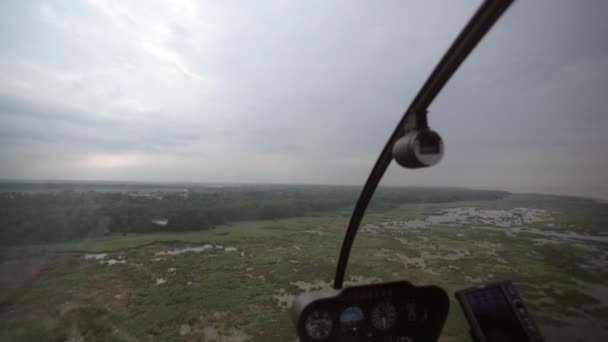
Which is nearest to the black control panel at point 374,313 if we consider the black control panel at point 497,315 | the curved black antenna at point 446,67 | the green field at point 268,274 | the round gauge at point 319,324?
the round gauge at point 319,324

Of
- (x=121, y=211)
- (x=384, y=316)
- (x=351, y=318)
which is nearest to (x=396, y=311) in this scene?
(x=384, y=316)

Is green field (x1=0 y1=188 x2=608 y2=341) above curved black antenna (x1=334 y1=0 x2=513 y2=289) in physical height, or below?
below

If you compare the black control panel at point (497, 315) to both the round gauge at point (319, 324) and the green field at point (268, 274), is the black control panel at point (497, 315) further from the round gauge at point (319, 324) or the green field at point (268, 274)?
the green field at point (268, 274)

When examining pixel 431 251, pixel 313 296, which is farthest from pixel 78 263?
pixel 431 251

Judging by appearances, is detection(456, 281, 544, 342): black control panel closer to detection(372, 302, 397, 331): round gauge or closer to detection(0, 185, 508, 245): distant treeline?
detection(372, 302, 397, 331): round gauge

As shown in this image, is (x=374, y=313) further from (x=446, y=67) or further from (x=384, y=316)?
(x=446, y=67)

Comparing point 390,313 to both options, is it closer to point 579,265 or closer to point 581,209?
point 581,209

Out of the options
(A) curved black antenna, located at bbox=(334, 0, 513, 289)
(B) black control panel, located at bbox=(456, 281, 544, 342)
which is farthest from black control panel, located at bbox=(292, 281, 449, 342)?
(A) curved black antenna, located at bbox=(334, 0, 513, 289)

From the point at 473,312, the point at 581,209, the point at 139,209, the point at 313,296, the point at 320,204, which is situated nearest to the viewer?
the point at 313,296
